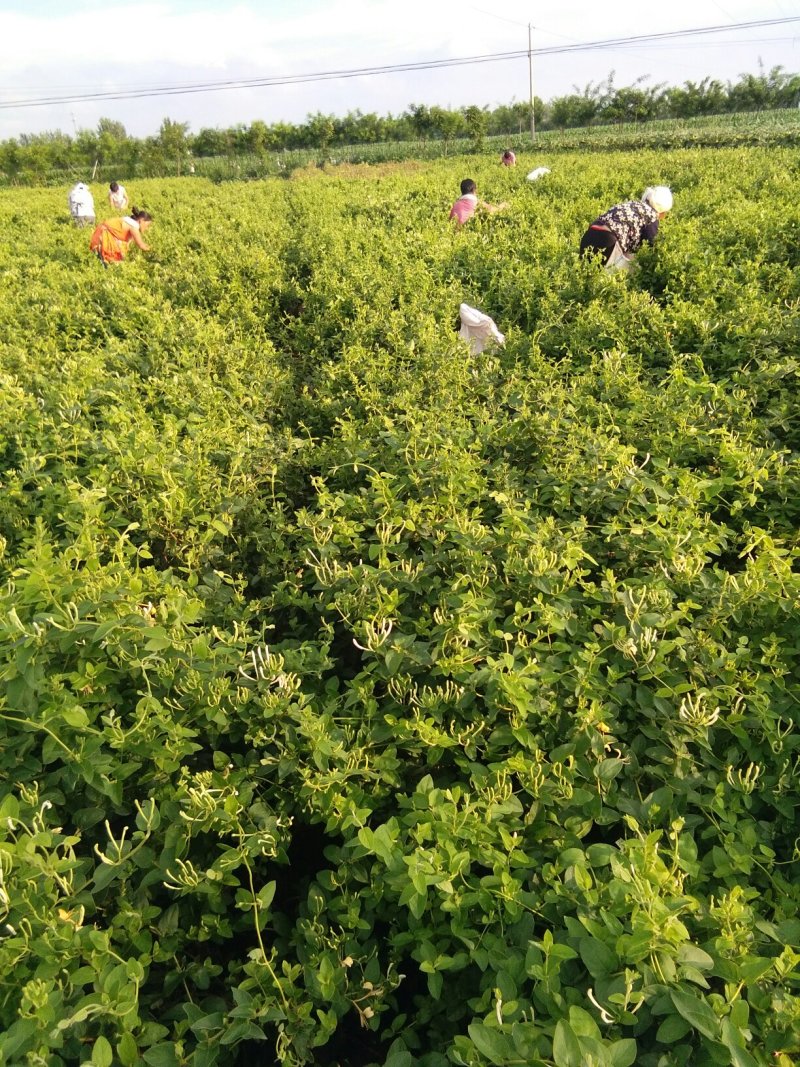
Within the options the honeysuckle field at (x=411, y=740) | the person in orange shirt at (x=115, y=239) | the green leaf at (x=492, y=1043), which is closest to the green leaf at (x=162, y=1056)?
the honeysuckle field at (x=411, y=740)

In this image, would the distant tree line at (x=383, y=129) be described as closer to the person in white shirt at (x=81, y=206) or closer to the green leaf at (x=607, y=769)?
the person in white shirt at (x=81, y=206)

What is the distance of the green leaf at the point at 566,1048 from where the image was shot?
3.51 ft

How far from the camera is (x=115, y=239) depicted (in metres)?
8.15

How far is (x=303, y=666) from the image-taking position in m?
2.00

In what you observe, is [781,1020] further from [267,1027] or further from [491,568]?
[491,568]

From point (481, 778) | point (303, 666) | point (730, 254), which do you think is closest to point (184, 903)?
point (303, 666)

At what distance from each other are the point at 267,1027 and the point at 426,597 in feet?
4.16

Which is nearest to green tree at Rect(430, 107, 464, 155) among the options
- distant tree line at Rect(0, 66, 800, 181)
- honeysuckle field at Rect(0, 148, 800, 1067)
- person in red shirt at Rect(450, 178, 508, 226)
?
distant tree line at Rect(0, 66, 800, 181)

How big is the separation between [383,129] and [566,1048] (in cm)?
5179

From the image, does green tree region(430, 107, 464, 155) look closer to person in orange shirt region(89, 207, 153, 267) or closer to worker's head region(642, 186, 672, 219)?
person in orange shirt region(89, 207, 153, 267)

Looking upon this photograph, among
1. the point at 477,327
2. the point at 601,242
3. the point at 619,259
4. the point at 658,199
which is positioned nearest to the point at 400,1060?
the point at 477,327

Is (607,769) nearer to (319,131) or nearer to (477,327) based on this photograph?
(477,327)

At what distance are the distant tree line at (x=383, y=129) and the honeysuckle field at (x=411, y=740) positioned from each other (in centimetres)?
3388

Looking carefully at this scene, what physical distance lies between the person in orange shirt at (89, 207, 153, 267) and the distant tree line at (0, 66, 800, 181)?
91.8 feet
